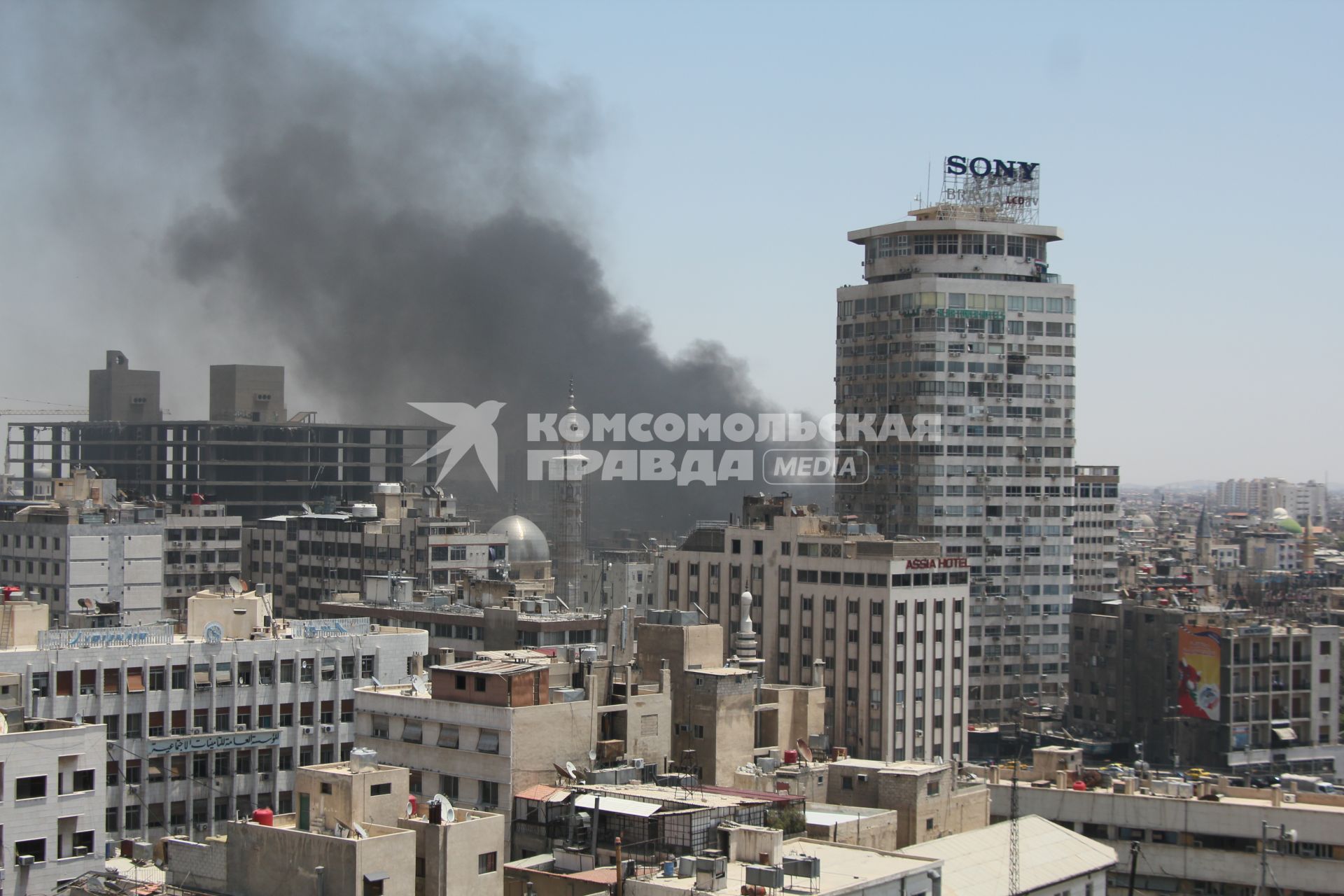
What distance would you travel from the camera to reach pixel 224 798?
45531 mm

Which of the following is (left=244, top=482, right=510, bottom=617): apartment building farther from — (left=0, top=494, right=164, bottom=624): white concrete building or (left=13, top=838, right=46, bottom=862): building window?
(left=13, top=838, right=46, bottom=862): building window

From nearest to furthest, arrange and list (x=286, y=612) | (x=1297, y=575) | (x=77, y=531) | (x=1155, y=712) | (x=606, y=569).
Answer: (x=77, y=531) → (x=1155, y=712) → (x=286, y=612) → (x=606, y=569) → (x=1297, y=575)

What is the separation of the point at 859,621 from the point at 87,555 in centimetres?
3492

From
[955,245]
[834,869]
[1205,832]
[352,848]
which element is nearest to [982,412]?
[955,245]

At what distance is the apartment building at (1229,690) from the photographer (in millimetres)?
79250

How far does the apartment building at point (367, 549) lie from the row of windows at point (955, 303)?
23.9 meters

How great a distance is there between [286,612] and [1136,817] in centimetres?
5584

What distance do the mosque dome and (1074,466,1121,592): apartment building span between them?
46865 millimetres

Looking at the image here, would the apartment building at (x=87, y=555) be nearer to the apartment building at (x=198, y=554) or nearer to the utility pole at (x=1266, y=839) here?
the apartment building at (x=198, y=554)

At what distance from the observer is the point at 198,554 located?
96.8m

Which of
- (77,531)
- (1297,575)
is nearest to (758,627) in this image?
(77,531)

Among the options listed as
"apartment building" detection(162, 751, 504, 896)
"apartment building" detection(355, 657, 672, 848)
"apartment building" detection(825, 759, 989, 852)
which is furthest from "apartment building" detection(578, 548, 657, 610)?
"apartment building" detection(162, 751, 504, 896)

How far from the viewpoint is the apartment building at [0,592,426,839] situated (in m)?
43.2

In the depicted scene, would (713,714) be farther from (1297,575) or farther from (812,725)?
(1297,575)
